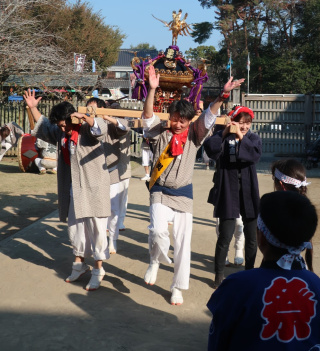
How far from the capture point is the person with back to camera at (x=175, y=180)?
4.71 metres

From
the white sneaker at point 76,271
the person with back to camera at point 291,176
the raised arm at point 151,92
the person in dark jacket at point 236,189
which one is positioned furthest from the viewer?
the white sneaker at point 76,271

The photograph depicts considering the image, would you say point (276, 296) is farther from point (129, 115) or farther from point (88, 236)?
point (88, 236)

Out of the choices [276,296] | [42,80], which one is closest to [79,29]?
[42,80]

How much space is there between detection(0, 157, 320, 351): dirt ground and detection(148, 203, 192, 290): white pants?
28cm

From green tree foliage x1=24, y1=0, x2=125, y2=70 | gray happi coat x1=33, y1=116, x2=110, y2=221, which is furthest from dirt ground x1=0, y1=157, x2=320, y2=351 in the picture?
green tree foliage x1=24, y1=0, x2=125, y2=70

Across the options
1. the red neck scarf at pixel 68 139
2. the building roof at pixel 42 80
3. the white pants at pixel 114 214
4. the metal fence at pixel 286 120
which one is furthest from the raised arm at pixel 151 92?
the metal fence at pixel 286 120

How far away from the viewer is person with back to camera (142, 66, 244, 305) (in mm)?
4712

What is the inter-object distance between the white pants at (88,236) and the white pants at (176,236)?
2.13ft

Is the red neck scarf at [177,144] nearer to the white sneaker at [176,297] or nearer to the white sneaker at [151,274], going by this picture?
the white sneaker at [151,274]

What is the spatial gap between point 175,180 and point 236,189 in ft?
2.44

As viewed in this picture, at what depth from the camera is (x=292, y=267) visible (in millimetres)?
2037

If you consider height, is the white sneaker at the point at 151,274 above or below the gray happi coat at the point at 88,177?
below

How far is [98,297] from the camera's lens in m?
4.91

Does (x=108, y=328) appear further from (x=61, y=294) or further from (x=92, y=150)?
(x=92, y=150)
